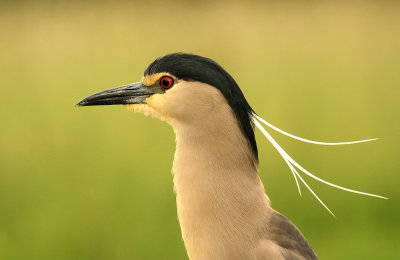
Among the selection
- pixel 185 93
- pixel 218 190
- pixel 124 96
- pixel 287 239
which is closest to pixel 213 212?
pixel 218 190

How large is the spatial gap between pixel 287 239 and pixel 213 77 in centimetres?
48

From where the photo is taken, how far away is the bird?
158 centimetres

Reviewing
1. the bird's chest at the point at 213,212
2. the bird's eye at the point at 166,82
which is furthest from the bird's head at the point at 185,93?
the bird's chest at the point at 213,212

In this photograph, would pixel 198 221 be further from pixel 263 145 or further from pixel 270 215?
pixel 263 145

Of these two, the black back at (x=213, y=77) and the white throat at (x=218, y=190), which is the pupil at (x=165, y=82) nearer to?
the black back at (x=213, y=77)

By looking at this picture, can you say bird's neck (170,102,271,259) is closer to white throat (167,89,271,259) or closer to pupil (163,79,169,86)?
white throat (167,89,271,259)

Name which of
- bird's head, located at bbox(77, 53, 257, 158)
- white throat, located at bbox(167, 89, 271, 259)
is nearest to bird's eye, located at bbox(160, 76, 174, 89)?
bird's head, located at bbox(77, 53, 257, 158)

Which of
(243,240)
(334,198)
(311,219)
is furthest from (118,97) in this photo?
(334,198)

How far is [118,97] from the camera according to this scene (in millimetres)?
1760

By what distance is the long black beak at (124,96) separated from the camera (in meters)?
1.73

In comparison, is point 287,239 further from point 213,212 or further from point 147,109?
point 147,109

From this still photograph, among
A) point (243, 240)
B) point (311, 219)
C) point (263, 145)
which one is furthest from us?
point (263, 145)

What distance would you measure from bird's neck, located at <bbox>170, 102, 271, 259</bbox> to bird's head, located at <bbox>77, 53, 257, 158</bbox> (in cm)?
3

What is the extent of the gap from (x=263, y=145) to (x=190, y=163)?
284 centimetres
